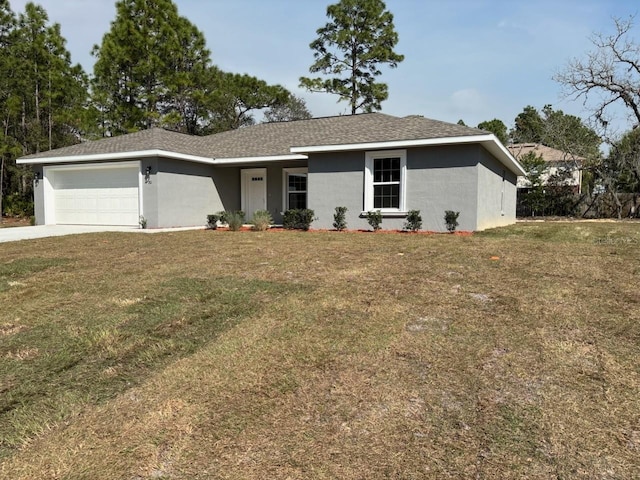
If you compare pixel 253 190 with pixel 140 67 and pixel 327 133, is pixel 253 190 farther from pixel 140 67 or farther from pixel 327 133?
pixel 140 67

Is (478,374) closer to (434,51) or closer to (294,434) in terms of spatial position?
(294,434)

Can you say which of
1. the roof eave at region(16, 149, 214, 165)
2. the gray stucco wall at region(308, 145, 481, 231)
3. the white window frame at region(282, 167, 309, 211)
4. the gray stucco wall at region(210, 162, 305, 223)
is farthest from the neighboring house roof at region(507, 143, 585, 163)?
the roof eave at region(16, 149, 214, 165)

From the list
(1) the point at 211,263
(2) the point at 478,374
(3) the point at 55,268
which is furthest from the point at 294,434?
(3) the point at 55,268

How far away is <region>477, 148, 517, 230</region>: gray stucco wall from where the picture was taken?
43.6ft

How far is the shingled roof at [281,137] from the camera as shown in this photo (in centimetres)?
1348

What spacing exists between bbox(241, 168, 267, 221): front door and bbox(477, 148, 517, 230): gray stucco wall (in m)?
8.66

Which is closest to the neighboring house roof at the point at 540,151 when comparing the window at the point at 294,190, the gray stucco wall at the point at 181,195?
the window at the point at 294,190

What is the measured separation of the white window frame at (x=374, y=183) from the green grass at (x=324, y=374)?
7.11 m

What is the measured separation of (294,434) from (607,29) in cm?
2932

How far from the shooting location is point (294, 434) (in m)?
2.49

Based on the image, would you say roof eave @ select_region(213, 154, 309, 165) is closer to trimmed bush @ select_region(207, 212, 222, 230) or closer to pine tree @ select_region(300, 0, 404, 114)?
trimmed bush @ select_region(207, 212, 222, 230)

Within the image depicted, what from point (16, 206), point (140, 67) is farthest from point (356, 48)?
point (16, 206)

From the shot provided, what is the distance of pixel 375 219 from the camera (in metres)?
13.4

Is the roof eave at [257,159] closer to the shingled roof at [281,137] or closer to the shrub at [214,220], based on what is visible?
the shingled roof at [281,137]
